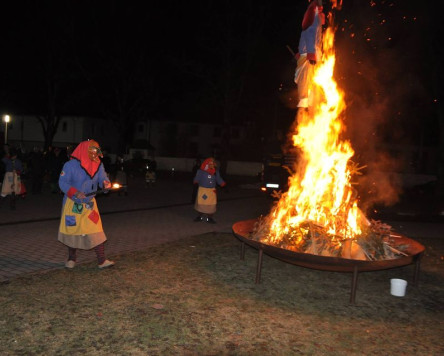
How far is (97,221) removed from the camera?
6277 millimetres

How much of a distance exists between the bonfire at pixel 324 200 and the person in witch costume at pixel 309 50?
24 centimetres

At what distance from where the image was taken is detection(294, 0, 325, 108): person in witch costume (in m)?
6.65

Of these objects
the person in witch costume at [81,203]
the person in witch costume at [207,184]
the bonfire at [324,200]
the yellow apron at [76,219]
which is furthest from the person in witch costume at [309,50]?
the person in witch costume at [207,184]

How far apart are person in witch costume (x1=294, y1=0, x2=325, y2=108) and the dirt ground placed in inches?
116

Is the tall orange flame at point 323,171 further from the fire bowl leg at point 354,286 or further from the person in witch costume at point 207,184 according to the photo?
the person in witch costume at point 207,184

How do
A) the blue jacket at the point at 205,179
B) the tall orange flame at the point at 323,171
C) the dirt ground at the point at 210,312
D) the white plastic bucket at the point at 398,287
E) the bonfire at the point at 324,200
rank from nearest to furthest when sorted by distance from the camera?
the dirt ground at the point at 210,312 → the white plastic bucket at the point at 398,287 → the bonfire at the point at 324,200 → the tall orange flame at the point at 323,171 → the blue jacket at the point at 205,179

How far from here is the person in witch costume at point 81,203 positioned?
6.10 metres

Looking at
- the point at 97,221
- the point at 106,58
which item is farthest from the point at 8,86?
the point at 97,221

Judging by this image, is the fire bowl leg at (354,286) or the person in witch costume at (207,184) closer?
the fire bowl leg at (354,286)

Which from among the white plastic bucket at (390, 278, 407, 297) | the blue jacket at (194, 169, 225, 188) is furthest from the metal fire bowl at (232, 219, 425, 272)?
the blue jacket at (194, 169, 225, 188)

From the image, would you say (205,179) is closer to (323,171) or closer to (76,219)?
(323,171)

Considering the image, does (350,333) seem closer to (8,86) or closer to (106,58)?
(106,58)

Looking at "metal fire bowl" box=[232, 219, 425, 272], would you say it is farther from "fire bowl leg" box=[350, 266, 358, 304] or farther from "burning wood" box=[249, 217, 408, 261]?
"burning wood" box=[249, 217, 408, 261]

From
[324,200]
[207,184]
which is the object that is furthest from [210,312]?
[207,184]
